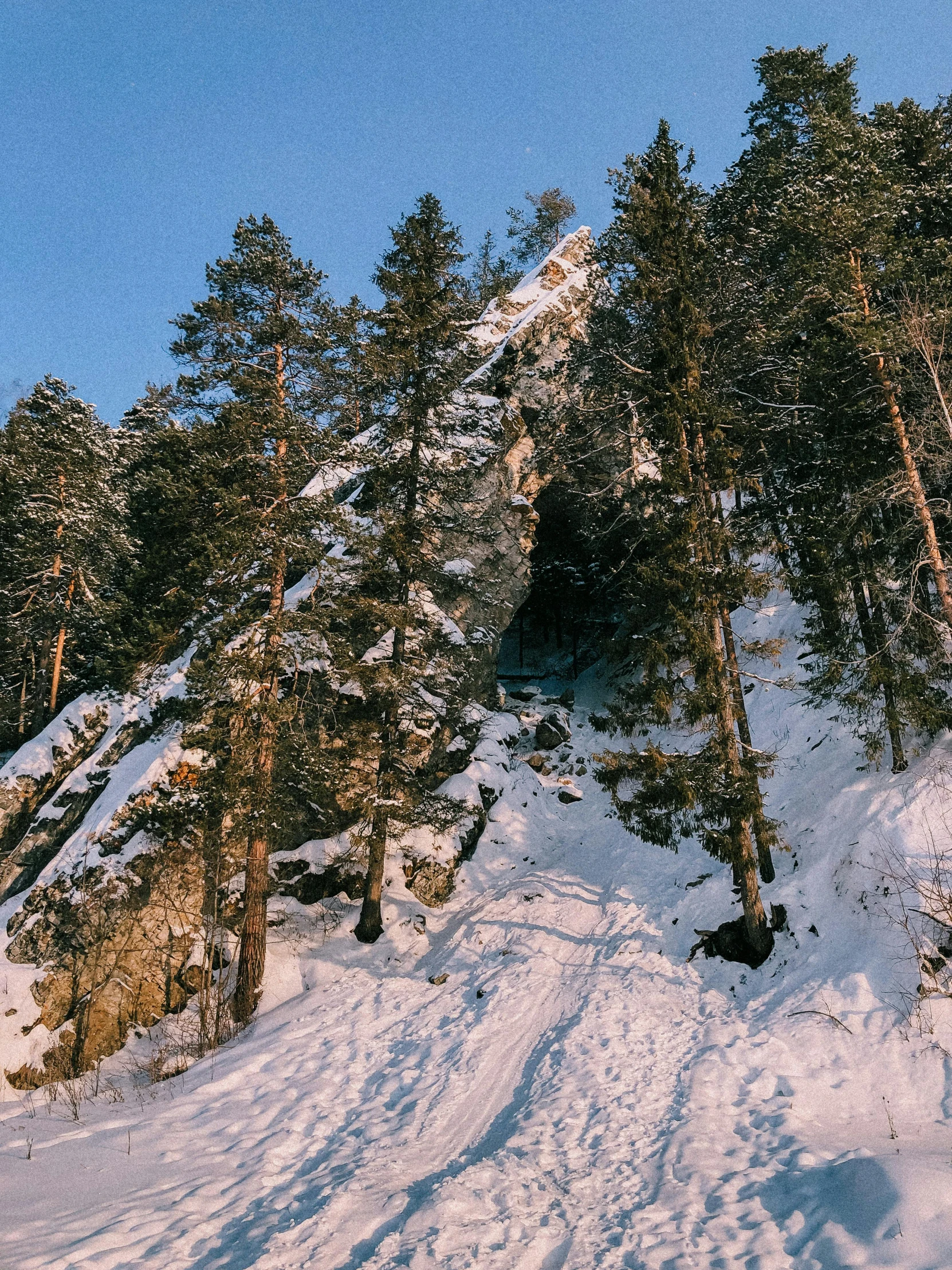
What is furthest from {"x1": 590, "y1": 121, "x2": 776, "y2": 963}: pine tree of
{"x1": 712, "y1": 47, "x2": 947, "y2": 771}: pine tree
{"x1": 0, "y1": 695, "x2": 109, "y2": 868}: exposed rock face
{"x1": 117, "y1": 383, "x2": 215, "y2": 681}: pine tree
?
{"x1": 0, "y1": 695, "x2": 109, "y2": 868}: exposed rock face

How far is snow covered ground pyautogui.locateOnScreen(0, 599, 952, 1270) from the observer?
16.9ft

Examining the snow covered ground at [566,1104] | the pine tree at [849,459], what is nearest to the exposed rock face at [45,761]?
the snow covered ground at [566,1104]

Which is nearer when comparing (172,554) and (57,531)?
(172,554)

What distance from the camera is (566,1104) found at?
7.78 meters

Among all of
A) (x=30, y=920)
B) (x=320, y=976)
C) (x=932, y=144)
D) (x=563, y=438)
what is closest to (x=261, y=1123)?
(x=320, y=976)

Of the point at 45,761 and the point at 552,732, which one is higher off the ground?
the point at 45,761

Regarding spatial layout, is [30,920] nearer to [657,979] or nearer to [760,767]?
[657,979]

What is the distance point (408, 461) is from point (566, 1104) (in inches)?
513

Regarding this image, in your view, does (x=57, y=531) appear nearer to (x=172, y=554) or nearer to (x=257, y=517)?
(x=172, y=554)

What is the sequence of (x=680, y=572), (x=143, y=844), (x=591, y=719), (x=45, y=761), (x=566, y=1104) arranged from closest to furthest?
1. (x=566, y=1104)
2. (x=680, y=572)
3. (x=143, y=844)
4. (x=591, y=719)
5. (x=45, y=761)

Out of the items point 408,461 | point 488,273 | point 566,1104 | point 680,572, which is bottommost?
point 566,1104

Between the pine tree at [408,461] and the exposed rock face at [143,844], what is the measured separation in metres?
0.76

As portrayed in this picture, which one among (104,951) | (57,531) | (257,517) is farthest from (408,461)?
(57,531)

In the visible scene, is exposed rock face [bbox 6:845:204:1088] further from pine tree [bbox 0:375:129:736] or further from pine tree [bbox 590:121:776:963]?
pine tree [bbox 590:121:776:963]
